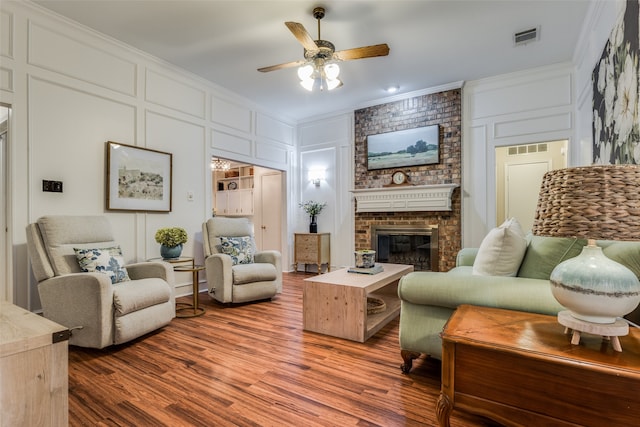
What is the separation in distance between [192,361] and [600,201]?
7.86ft

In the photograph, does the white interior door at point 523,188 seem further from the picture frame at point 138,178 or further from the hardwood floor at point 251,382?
the picture frame at point 138,178

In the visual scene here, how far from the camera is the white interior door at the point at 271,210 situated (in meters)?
5.88

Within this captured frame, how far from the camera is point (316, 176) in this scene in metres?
5.77

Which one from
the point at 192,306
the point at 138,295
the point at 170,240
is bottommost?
the point at 192,306

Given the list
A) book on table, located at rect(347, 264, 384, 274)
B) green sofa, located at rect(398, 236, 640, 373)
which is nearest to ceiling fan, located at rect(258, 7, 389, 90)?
book on table, located at rect(347, 264, 384, 274)

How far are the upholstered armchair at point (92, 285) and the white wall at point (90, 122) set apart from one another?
0.45 m

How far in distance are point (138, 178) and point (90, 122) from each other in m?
0.70

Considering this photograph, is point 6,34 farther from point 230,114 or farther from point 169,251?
point 230,114

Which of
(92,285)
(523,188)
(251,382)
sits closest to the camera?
(251,382)

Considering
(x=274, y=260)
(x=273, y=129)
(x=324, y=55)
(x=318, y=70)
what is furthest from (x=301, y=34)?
(x=273, y=129)

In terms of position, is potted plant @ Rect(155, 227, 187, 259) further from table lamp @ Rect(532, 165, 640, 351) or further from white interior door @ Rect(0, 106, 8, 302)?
table lamp @ Rect(532, 165, 640, 351)

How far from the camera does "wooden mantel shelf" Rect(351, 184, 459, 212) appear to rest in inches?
176

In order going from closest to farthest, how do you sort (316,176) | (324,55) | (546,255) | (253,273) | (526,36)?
(546,255)
(324,55)
(526,36)
(253,273)
(316,176)

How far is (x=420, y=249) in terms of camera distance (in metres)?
4.85
